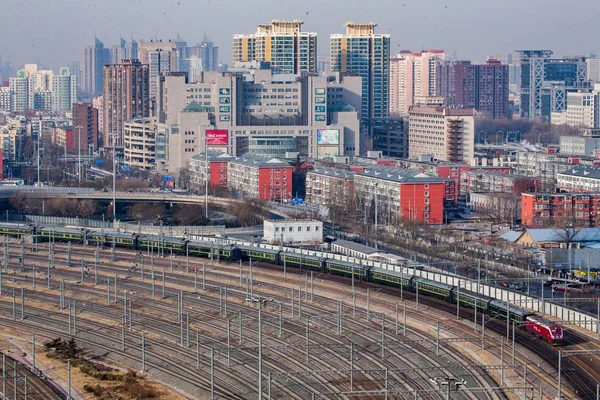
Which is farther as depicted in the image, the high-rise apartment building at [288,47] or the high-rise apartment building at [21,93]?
the high-rise apartment building at [21,93]

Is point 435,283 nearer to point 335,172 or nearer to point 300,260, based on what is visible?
point 300,260

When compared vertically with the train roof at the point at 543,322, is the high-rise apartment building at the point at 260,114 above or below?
above

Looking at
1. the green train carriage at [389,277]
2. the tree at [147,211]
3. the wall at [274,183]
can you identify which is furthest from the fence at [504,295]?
the wall at [274,183]

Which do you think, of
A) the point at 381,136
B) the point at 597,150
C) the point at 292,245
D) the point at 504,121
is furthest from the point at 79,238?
the point at 504,121

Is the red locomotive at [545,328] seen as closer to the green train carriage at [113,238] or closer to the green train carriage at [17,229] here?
the green train carriage at [113,238]

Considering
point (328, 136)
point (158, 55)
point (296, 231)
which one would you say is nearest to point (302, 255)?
point (296, 231)

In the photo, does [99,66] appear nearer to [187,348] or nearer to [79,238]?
[79,238]
